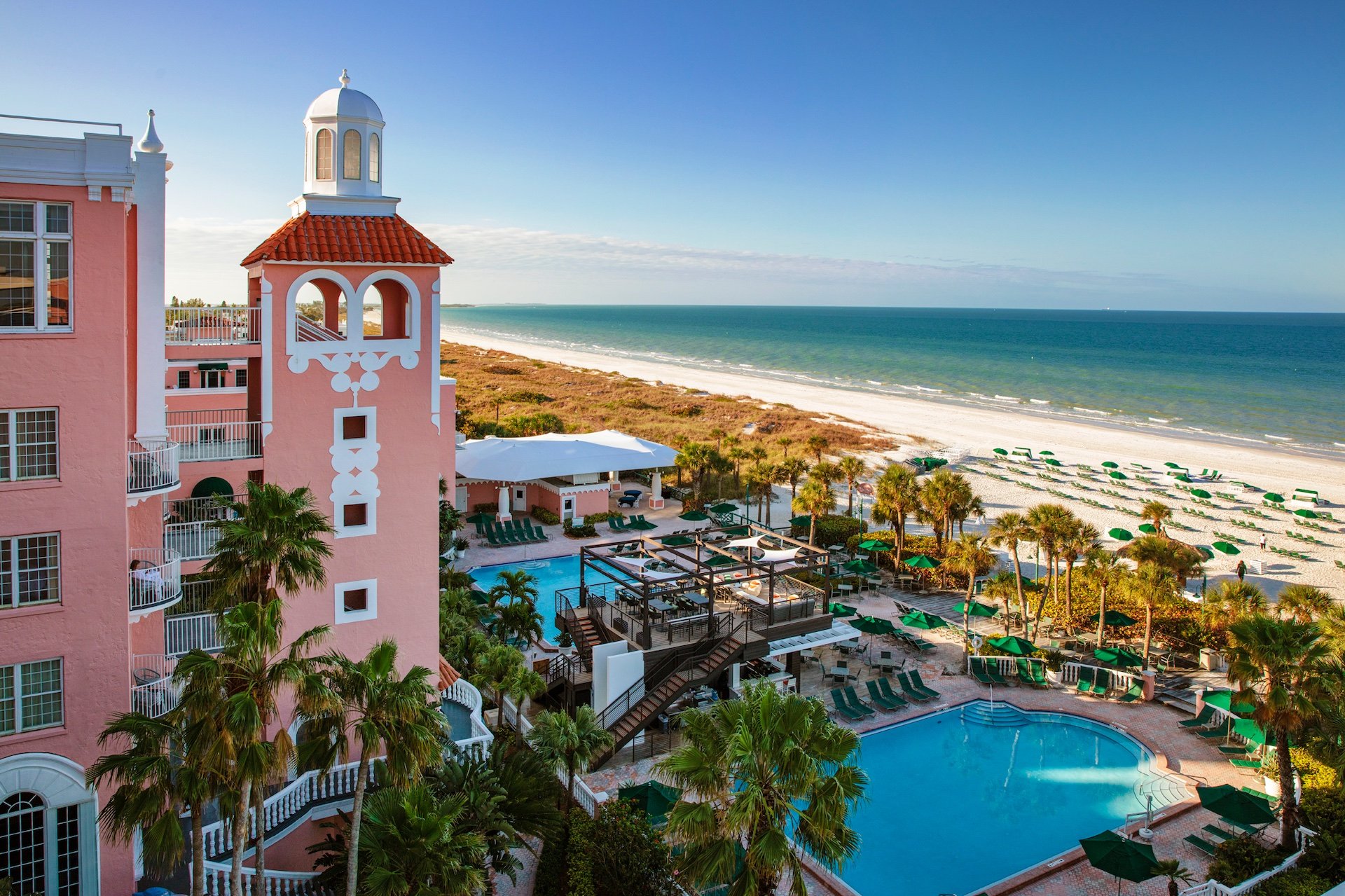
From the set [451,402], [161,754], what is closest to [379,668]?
[161,754]

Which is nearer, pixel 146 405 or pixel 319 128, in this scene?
pixel 146 405

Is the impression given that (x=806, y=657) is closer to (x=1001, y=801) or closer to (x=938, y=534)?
(x=1001, y=801)

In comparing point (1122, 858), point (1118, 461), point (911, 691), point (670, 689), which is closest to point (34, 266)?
point (670, 689)

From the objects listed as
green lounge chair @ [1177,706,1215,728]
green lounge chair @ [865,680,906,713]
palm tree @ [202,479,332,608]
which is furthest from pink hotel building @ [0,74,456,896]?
green lounge chair @ [1177,706,1215,728]

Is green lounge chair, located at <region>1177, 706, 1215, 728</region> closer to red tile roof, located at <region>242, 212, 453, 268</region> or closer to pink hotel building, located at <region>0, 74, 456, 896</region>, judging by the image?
pink hotel building, located at <region>0, 74, 456, 896</region>

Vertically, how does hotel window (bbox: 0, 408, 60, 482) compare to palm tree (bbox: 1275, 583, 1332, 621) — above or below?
above
